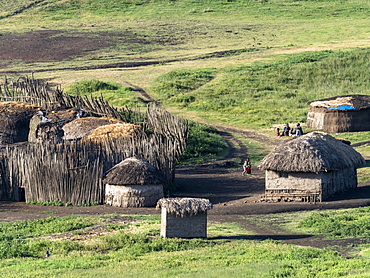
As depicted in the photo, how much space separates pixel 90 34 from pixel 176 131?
4314 centimetres

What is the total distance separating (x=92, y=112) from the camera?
39.2m

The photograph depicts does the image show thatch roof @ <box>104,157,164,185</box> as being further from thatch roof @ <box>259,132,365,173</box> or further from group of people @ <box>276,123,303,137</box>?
group of people @ <box>276,123,303,137</box>

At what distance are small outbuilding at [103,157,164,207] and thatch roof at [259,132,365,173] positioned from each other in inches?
146

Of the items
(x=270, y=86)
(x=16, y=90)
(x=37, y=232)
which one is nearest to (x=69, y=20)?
(x=270, y=86)

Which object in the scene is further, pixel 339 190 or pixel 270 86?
pixel 270 86

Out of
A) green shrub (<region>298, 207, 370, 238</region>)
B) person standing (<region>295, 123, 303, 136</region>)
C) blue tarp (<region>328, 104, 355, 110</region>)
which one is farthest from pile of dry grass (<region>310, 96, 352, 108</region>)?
green shrub (<region>298, 207, 370, 238</region>)

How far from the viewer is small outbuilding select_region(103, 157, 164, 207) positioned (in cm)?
2823

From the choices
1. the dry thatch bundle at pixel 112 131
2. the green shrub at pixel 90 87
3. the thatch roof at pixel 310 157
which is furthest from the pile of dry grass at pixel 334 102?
the thatch roof at pixel 310 157

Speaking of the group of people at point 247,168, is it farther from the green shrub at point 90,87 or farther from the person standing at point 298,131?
the green shrub at point 90,87

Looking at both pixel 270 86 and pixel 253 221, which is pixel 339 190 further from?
pixel 270 86

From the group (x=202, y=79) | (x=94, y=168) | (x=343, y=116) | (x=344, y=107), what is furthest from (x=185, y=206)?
(x=202, y=79)

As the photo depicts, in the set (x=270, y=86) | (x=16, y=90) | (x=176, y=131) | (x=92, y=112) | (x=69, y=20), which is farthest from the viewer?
(x=69, y=20)

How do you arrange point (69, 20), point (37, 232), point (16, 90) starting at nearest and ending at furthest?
point (37, 232) → point (16, 90) → point (69, 20)

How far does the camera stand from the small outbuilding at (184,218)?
2289 cm
